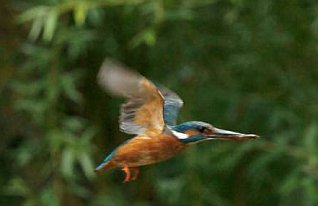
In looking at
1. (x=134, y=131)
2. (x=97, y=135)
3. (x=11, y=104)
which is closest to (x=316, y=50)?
(x=97, y=135)

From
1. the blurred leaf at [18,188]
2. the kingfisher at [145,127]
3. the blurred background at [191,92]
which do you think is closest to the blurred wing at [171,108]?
the kingfisher at [145,127]

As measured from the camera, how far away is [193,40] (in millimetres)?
2455

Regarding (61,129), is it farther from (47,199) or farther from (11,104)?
(11,104)

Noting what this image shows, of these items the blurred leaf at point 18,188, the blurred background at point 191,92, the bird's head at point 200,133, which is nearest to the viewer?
the bird's head at point 200,133

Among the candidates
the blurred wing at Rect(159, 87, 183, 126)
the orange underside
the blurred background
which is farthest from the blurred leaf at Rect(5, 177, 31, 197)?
the orange underside

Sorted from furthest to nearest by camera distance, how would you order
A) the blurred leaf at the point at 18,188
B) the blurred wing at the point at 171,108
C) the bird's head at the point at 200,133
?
the blurred leaf at the point at 18,188 < the blurred wing at the point at 171,108 < the bird's head at the point at 200,133

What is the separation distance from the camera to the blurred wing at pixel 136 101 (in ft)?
2.34

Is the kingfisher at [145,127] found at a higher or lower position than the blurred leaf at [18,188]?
higher

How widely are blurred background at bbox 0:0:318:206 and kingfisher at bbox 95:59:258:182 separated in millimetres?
1486

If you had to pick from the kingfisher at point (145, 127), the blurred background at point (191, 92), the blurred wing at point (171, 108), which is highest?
the kingfisher at point (145, 127)

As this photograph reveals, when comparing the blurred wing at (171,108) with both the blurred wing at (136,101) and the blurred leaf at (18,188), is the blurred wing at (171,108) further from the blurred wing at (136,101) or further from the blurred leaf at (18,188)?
the blurred leaf at (18,188)

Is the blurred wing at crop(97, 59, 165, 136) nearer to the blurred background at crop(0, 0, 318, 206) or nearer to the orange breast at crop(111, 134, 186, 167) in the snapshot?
the orange breast at crop(111, 134, 186, 167)

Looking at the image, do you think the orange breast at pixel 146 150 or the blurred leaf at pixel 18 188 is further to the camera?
the blurred leaf at pixel 18 188

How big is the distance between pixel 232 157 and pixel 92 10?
1.81ft
